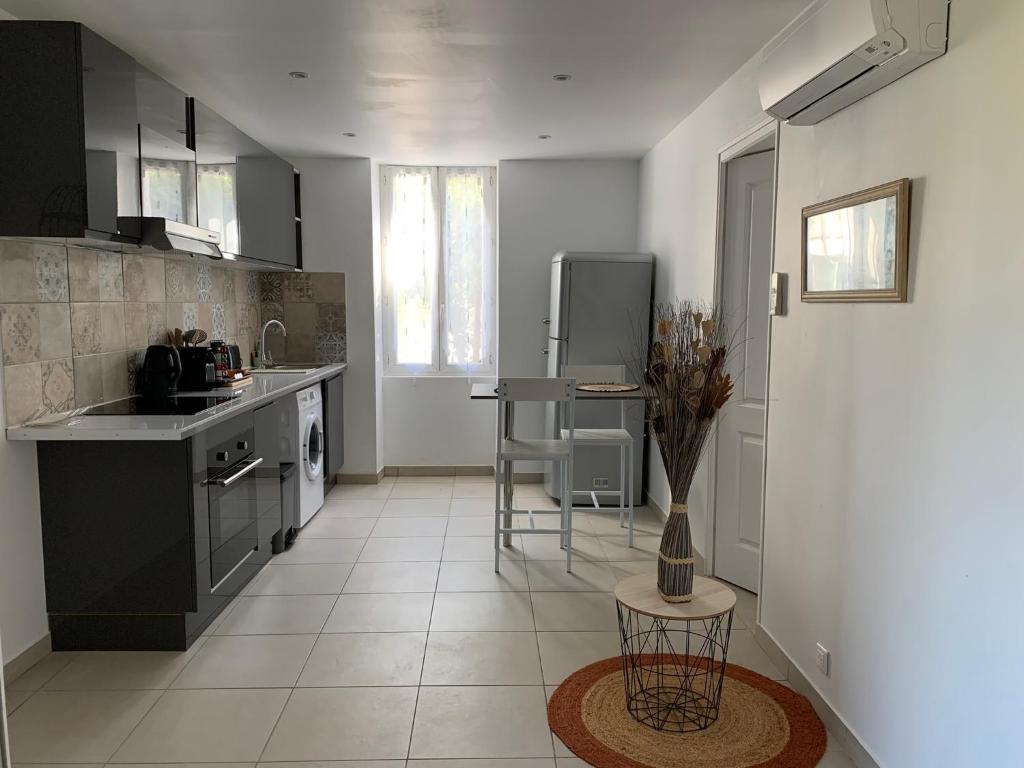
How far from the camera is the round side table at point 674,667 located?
2316mm

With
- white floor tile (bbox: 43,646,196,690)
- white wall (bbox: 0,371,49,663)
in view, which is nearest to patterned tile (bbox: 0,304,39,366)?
white wall (bbox: 0,371,49,663)

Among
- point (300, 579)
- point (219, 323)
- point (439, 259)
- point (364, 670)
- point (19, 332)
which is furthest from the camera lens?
point (439, 259)

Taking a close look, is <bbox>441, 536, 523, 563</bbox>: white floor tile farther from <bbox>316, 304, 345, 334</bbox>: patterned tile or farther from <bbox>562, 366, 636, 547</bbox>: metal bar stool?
<bbox>316, 304, 345, 334</bbox>: patterned tile

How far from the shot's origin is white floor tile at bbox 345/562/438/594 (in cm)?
366

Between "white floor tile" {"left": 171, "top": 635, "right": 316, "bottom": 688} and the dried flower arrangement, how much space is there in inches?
58.0

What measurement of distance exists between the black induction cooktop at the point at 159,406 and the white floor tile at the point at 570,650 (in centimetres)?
173

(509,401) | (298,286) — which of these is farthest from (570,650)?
(298,286)

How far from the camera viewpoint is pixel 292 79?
3.49 meters

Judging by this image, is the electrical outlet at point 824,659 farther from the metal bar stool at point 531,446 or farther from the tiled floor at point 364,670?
the metal bar stool at point 531,446

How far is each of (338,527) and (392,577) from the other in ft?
3.28

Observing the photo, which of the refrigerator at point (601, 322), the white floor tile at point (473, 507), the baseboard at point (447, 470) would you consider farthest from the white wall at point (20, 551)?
the baseboard at point (447, 470)

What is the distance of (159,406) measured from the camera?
3297 millimetres

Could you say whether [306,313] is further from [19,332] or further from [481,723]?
[481,723]

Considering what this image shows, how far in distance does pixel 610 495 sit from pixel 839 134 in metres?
3.14
